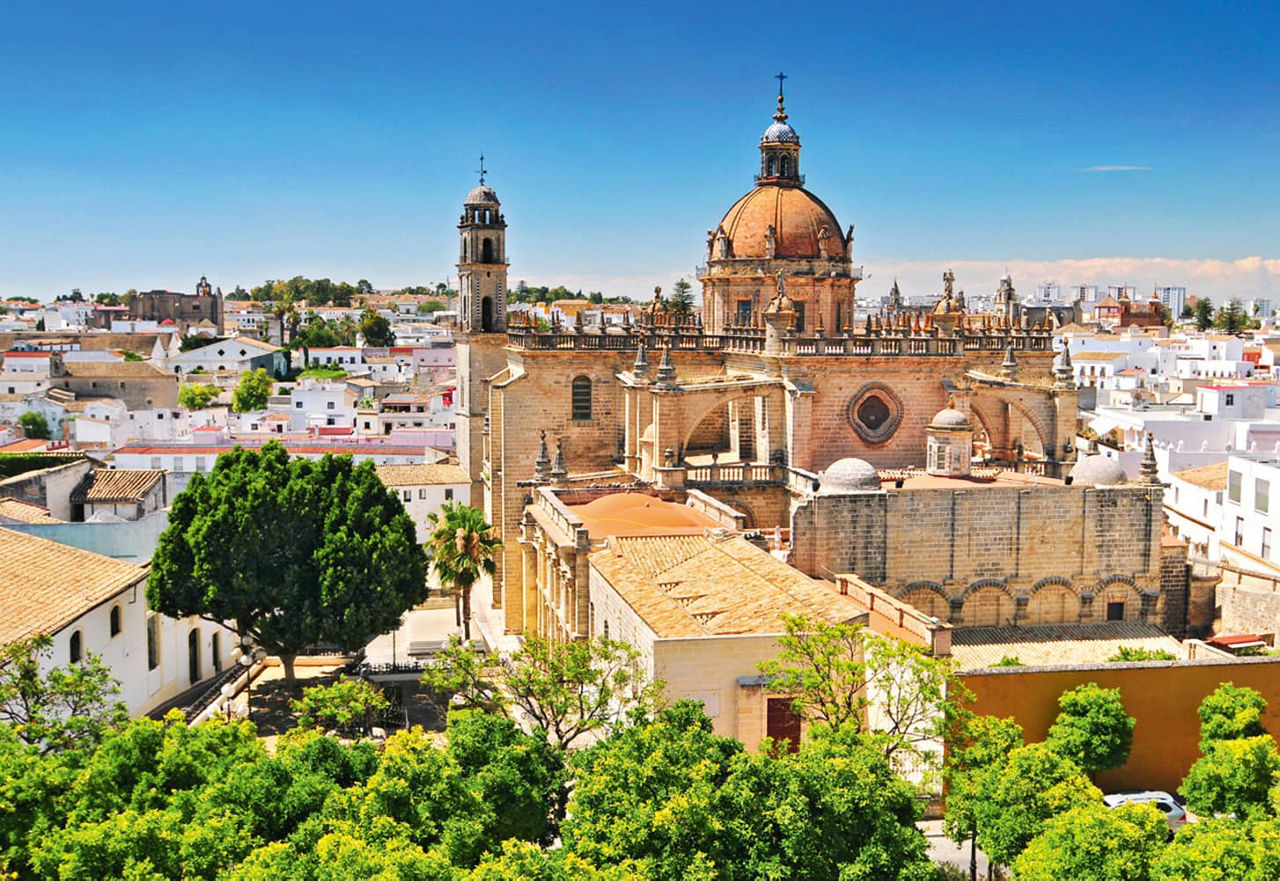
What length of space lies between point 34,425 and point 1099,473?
186 feet

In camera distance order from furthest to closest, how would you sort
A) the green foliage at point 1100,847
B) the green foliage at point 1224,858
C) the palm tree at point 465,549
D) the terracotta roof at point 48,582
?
the palm tree at point 465,549
the terracotta roof at point 48,582
the green foliage at point 1100,847
the green foliage at point 1224,858

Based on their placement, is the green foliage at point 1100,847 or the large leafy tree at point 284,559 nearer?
the green foliage at point 1100,847

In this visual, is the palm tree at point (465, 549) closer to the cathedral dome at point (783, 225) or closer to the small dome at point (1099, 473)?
the cathedral dome at point (783, 225)

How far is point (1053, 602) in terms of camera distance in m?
30.2

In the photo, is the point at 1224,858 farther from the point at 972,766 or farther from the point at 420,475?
the point at 420,475

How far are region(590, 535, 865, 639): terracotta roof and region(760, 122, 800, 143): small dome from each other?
57.9ft

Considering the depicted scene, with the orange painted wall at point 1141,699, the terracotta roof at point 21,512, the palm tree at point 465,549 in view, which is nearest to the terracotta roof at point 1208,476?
the orange painted wall at point 1141,699

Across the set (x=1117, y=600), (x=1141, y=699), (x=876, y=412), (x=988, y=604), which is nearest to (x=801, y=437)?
(x=876, y=412)

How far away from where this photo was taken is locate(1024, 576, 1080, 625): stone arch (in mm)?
30078

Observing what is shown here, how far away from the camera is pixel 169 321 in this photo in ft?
444

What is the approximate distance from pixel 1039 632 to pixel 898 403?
8435 mm

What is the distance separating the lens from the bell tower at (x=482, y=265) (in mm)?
42969

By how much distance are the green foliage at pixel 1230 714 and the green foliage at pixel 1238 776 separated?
1.17 meters

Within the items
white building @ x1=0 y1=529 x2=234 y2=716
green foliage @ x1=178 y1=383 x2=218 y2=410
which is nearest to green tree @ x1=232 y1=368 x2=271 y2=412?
green foliage @ x1=178 y1=383 x2=218 y2=410
